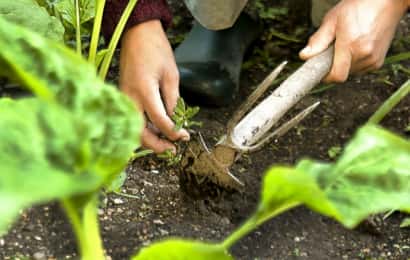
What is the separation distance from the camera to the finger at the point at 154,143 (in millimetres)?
1470

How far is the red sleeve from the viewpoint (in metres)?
1.51

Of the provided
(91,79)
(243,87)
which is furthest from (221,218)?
(91,79)

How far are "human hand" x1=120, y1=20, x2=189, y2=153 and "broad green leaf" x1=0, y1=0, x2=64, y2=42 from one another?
0.93 feet

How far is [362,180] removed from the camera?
49 cm

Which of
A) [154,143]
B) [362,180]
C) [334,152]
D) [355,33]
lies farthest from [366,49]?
[362,180]

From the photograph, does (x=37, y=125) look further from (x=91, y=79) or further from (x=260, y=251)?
(x=260, y=251)

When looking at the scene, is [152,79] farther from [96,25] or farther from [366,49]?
[366,49]

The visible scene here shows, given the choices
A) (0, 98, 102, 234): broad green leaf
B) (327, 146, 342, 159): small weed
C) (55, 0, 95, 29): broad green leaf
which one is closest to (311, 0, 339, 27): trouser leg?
(327, 146, 342, 159): small weed

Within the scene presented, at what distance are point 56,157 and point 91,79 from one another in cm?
6

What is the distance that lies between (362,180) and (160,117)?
36.6 inches

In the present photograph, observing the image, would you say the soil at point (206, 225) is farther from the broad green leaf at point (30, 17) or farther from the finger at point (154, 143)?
the broad green leaf at point (30, 17)

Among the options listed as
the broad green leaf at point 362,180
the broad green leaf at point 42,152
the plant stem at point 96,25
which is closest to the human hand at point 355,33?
the plant stem at point 96,25

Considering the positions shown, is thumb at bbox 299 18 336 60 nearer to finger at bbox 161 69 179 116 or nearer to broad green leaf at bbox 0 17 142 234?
finger at bbox 161 69 179 116

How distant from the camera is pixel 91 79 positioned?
0.43 m
